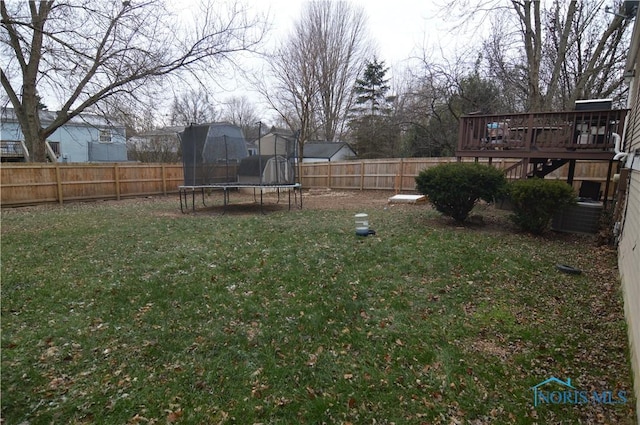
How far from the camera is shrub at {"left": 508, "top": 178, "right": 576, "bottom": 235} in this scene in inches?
235

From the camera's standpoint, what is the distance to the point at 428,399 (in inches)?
93.7

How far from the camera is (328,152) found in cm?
2695

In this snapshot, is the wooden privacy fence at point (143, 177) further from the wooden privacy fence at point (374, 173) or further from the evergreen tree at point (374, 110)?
the evergreen tree at point (374, 110)

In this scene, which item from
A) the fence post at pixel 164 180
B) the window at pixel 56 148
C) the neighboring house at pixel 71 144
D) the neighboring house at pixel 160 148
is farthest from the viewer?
the window at pixel 56 148

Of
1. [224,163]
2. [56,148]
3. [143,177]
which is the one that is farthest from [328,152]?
[56,148]

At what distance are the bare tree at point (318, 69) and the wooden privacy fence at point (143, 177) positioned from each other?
13.1 ft

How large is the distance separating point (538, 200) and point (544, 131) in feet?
9.29

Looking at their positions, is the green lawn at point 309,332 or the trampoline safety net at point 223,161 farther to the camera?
the trampoline safety net at point 223,161

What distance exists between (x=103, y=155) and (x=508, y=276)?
91.6 ft

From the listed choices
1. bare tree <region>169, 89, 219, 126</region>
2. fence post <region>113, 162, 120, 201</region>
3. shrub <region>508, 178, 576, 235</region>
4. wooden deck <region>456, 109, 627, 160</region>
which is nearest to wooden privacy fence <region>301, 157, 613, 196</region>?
→ wooden deck <region>456, 109, 627, 160</region>

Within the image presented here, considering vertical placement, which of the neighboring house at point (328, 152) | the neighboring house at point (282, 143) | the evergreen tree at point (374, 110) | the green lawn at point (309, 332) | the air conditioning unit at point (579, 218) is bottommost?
the green lawn at point (309, 332)

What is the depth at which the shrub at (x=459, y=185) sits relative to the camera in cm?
666

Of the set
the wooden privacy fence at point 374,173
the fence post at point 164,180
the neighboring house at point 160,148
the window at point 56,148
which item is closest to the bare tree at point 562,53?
the wooden privacy fence at point 374,173

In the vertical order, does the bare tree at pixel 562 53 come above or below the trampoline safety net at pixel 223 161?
above
